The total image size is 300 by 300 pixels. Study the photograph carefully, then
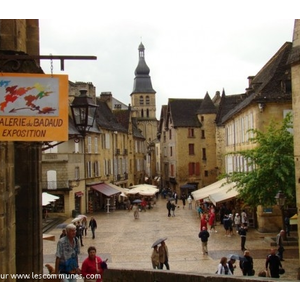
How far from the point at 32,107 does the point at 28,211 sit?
3.45 metres

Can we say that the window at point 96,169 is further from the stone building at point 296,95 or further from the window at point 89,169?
the stone building at point 296,95

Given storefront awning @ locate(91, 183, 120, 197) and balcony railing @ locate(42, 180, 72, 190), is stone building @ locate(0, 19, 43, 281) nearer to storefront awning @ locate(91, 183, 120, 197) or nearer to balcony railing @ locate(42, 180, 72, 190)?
balcony railing @ locate(42, 180, 72, 190)

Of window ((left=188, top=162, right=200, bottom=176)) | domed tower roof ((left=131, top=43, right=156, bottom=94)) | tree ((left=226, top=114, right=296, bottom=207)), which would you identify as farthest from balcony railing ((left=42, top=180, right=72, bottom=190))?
domed tower roof ((left=131, top=43, right=156, bottom=94))

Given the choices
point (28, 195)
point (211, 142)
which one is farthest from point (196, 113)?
point (28, 195)

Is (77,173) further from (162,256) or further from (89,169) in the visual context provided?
(162,256)

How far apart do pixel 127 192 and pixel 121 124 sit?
17.5 meters

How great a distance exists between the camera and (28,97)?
7352 mm

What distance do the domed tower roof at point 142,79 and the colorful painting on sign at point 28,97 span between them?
109 meters

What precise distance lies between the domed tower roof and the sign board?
109m

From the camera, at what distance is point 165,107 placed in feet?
211

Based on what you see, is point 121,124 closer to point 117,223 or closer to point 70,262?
point 117,223

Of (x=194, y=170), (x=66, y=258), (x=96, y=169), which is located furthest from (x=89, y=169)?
(x=66, y=258)

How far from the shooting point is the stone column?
32.8 ft

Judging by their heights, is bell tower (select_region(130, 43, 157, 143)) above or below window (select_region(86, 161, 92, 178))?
above
